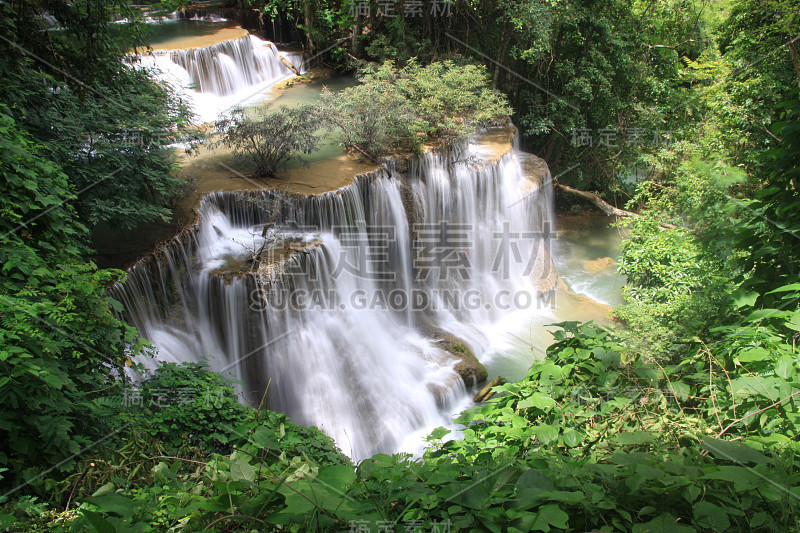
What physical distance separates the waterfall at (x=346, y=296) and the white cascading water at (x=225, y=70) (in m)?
4.22

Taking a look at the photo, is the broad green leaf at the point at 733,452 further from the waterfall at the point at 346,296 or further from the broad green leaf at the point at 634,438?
the waterfall at the point at 346,296

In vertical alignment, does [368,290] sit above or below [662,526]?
below

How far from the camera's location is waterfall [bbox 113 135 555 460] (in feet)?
20.4

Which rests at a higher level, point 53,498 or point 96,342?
point 96,342

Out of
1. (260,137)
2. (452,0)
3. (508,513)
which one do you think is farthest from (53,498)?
(452,0)

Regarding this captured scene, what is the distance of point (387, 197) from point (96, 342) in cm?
545

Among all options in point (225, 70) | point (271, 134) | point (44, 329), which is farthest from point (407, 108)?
point (44, 329)

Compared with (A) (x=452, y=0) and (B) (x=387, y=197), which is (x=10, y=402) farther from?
(A) (x=452, y=0)

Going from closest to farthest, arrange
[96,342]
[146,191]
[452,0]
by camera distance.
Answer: [96,342], [146,191], [452,0]

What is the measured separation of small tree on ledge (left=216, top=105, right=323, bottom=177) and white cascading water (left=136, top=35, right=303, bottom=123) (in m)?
2.64

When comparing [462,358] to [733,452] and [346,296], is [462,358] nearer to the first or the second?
[346,296]

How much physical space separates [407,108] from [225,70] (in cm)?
538

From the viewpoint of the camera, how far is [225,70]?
1181 centimetres

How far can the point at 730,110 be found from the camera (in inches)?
385
